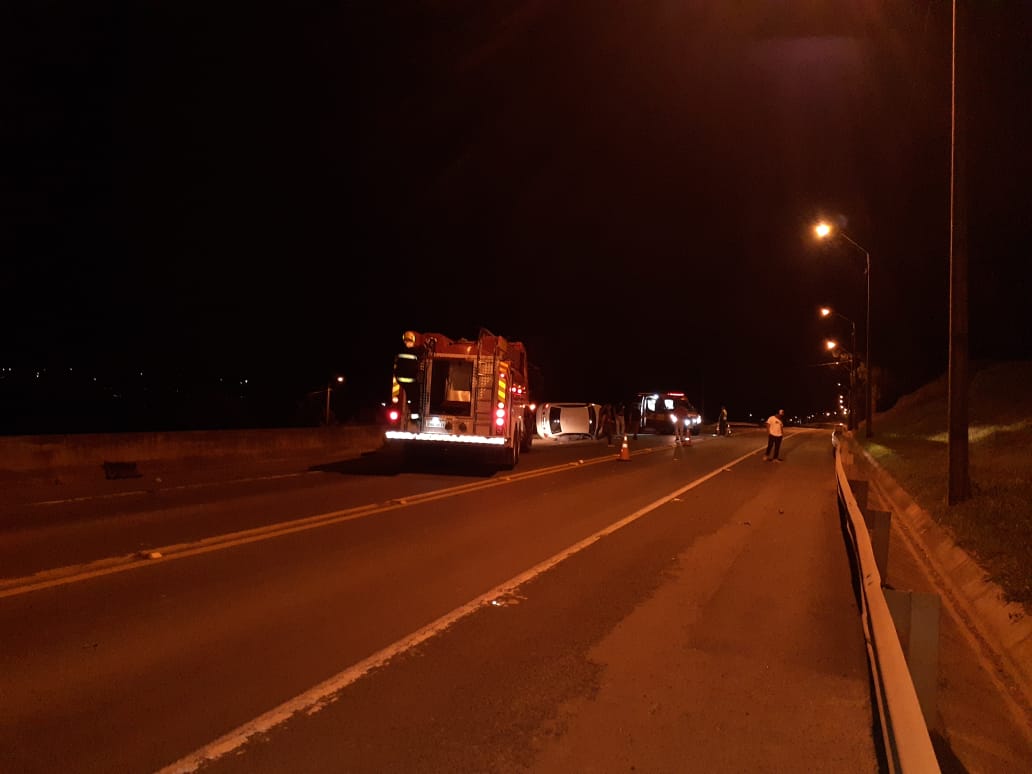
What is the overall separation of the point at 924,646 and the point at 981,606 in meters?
3.61

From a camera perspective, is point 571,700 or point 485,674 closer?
point 571,700

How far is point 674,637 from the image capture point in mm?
7102

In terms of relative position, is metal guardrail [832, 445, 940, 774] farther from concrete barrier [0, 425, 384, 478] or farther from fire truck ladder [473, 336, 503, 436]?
concrete barrier [0, 425, 384, 478]

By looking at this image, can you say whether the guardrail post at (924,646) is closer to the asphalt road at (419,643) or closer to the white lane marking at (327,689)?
the asphalt road at (419,643)

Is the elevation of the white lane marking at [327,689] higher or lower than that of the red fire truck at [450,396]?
lower

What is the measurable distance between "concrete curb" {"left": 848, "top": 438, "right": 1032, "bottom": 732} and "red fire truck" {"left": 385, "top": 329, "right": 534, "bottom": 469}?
9.61 metres

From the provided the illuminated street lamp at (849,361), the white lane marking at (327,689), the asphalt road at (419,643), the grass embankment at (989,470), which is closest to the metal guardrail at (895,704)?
the asphalt road at (419,643)

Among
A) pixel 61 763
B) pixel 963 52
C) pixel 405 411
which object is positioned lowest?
pixel 61 763

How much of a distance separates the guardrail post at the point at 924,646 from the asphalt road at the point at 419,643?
13.9 inches

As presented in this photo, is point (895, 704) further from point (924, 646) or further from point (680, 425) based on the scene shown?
point (680, 425)

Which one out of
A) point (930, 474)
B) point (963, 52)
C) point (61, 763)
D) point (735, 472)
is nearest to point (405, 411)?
point (735, 472)

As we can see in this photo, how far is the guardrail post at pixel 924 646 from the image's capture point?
517 cm

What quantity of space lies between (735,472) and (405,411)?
904 centimetres

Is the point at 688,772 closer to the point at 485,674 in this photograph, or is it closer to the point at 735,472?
the point at 485,674
